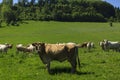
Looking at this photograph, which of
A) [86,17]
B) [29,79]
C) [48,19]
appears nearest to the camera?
[29,79]

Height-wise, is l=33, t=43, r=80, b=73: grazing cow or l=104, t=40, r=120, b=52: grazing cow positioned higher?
l=33, t=43, r=80, b=73: grazing cow

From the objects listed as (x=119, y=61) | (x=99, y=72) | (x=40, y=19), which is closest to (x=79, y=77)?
(x=99, y=72)

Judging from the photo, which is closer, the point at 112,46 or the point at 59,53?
the point at 59,53

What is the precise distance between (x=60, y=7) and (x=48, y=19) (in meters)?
42.5

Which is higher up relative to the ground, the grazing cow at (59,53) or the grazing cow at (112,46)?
the grazing cow at (59,53)

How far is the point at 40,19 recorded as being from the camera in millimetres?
153875

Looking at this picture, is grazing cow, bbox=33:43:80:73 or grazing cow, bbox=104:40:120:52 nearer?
grazing cow, bbox=33:43:80:73

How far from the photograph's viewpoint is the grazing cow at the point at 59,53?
800 inches

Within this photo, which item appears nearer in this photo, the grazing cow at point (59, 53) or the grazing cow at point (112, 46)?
the grazing cow at point (59, 53)

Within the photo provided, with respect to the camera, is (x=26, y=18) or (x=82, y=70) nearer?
(x=82, y=70)

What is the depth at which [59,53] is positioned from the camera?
807 inches

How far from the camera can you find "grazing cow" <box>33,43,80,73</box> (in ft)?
66.7

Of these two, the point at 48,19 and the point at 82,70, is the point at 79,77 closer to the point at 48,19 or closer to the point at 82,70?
the point at 82,70

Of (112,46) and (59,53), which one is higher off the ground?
(59,53)
